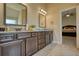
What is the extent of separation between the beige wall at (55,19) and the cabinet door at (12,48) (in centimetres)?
456

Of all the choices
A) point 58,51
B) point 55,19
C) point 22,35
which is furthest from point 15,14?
point 55,19

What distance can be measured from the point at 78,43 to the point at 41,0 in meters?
4.35

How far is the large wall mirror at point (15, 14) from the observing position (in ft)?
11.4

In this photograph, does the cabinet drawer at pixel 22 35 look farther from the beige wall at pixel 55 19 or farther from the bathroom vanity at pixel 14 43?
the beige wall at pixel 55 19

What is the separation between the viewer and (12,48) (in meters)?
2.61

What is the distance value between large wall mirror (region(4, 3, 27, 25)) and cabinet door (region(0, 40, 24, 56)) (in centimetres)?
84

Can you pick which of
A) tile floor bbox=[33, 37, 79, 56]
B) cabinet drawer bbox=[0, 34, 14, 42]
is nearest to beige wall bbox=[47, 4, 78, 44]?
tile floor bbox=[33, 37, 79, 56]

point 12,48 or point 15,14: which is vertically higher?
point 15,14

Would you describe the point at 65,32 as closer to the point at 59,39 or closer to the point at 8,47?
the point at 59,39

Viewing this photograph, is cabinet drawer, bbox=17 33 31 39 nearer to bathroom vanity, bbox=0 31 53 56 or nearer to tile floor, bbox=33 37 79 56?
bathroom vanity, bbox=0 31 53 56

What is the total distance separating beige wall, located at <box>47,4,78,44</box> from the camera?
7.34 metres

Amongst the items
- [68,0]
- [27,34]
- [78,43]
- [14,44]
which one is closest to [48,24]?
[78,43]

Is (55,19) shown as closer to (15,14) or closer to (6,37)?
(15,14)

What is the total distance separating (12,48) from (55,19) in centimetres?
516
